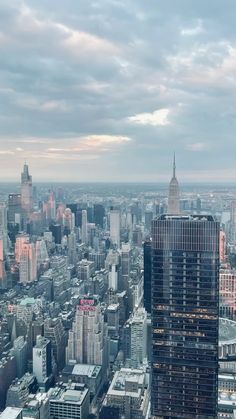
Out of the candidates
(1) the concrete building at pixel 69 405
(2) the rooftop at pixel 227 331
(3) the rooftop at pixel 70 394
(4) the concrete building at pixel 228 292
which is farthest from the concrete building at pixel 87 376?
(4) the concrete building at pixel 228 292

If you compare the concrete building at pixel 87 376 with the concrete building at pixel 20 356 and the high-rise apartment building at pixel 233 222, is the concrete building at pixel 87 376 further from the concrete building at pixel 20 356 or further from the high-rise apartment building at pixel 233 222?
the high-rise apartment building at pixel 233 222

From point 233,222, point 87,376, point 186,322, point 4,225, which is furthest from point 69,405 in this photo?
point 4,225

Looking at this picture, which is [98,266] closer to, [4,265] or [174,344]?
[4,265]

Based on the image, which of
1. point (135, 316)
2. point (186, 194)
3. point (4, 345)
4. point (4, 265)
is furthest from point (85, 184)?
point (4, 265)

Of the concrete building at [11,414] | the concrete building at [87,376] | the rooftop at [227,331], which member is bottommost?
the concrete building at [87,376]

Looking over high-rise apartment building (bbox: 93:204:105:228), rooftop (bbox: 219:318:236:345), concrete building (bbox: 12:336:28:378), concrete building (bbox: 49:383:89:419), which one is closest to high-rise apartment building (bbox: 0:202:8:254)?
high-rise apartment building (bbox: 93:204:105:228)

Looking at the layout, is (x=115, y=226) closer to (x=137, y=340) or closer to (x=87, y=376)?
(x=137, y=340)

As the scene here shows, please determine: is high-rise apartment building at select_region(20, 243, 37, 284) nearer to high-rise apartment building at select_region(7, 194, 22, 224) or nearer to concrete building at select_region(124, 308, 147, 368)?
high-rise apartment building at select_region(7, 194, 22, 224)

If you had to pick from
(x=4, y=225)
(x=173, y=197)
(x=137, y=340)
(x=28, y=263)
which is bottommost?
(x=137, y=340)
